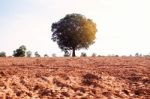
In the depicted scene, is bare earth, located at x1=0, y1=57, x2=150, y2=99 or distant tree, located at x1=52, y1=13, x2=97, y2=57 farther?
distant tree, located at x1=52, y1=13, x2=97, y2=57

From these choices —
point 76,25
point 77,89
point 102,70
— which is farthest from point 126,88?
point 76,25

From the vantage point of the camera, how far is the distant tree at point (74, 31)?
2516 inches

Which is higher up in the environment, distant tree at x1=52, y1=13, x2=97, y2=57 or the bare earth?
distant tree at x1=52, y1=13, x2=97, y2=57

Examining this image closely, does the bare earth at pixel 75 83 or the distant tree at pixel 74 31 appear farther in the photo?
the distant tree at pixel 74 31

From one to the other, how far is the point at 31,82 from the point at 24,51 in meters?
49.9

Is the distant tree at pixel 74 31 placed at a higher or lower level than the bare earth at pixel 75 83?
higher

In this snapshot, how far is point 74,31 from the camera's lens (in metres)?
63.6

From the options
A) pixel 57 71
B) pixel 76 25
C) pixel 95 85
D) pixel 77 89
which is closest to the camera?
pixel 77 89

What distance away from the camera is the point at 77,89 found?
661 inches

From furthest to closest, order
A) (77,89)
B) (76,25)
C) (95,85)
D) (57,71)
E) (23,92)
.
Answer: (76,25) < (57,71) < (95,85) < (77,89) < (23,92)

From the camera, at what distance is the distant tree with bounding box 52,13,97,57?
63.9 meters

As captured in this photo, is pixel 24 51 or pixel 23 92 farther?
pixel 24 51

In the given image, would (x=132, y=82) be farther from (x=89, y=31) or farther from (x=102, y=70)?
(x=89, y=31)

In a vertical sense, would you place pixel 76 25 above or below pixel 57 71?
above
